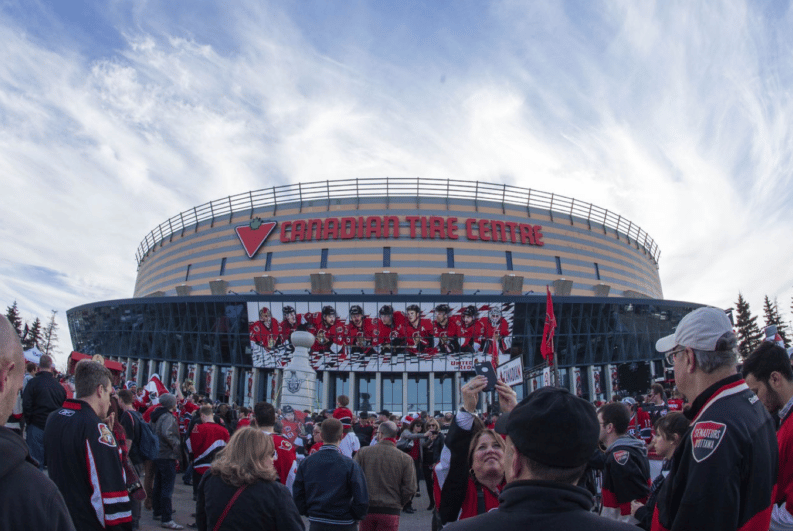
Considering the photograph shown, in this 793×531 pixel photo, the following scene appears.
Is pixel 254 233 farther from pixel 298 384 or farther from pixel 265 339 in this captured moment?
pixel 298 384

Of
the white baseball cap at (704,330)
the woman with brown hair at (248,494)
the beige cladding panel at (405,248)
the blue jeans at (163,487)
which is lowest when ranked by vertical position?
the blue jeans at (163,487)

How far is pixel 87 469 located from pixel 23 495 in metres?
2.65

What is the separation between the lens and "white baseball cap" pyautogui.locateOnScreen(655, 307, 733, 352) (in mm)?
2900

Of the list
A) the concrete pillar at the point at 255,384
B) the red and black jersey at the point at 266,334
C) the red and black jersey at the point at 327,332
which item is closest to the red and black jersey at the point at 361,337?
the red and black jersey at the point at 327,332

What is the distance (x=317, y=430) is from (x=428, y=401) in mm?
30069

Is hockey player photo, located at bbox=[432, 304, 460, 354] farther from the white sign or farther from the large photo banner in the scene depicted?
the white sign

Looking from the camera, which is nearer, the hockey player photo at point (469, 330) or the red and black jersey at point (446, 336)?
the hockey player photo at point (469, 330)

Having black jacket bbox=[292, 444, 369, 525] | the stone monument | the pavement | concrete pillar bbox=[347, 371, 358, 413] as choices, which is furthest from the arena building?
black jacket bbox=[292, 444, 369, 525]

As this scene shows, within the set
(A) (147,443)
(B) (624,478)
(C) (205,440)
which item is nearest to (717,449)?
(B) (624,478)

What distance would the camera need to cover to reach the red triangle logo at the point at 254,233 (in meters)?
43.7

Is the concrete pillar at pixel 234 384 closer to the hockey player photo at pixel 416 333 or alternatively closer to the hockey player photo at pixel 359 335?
the hockey player photo at pixel 359 335

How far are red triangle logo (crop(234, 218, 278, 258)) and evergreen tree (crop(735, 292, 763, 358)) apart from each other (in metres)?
49.4

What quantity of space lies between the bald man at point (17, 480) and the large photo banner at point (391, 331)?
3531 cm

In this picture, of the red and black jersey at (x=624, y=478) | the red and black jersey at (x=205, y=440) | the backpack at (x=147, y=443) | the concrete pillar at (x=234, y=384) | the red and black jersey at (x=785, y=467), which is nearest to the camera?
the red and black jersey at (x=785, y=467)
